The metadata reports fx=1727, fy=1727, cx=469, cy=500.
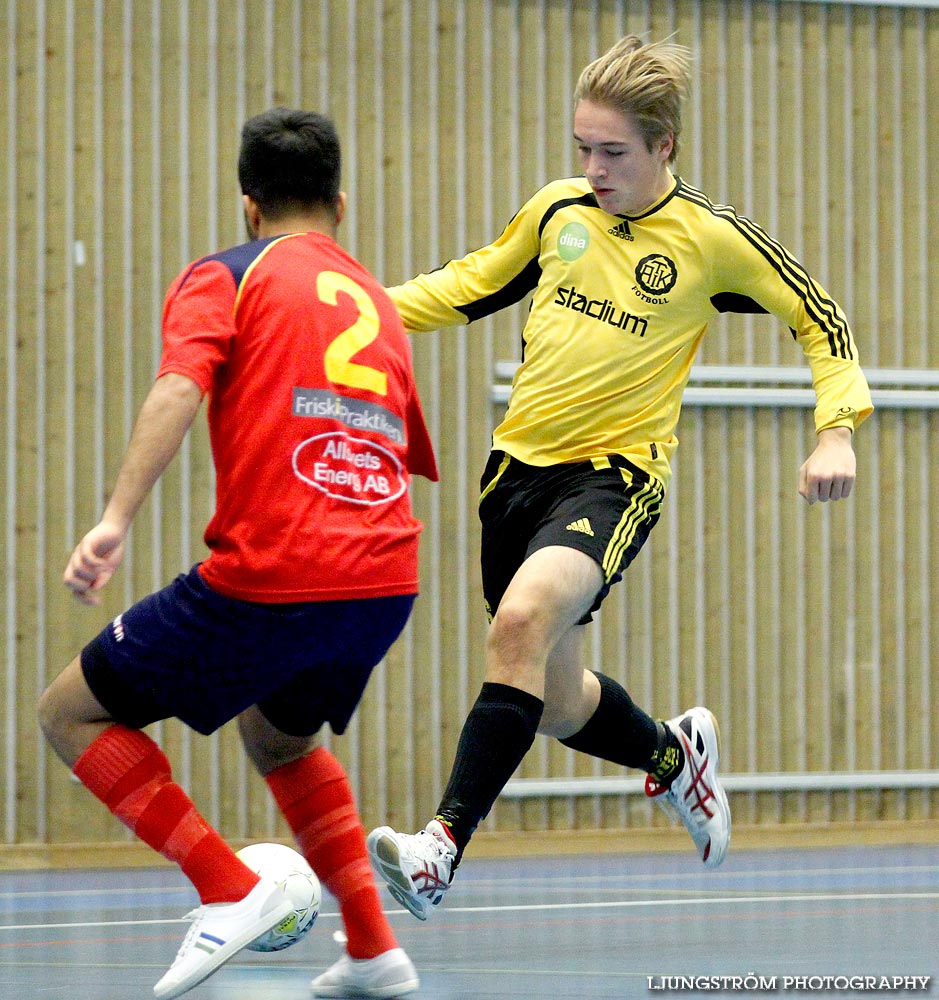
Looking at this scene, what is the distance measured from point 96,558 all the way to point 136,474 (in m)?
0.16

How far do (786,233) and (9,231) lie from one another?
11.1 feet

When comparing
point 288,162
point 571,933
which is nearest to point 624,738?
point 571,933

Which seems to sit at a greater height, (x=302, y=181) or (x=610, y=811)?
(x=302, y=181)

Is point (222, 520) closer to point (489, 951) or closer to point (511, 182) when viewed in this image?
point (489, 951)

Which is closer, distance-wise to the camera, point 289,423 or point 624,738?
point 289,423

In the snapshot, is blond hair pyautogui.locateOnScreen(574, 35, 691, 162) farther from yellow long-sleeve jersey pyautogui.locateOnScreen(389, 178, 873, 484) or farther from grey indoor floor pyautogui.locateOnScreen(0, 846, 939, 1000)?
grey indoor floor pyautogui.locateOnScreen(0, 846, 939, 1000)

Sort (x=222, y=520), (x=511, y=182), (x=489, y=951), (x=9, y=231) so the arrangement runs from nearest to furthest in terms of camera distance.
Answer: (x=222, y=520) → (x=489, y=951) → (x=9, y=231) → (x=511, y=182)

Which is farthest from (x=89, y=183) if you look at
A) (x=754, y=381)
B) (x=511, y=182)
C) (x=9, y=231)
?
(x=754, y=381)

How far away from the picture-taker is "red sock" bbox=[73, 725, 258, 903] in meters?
3.12

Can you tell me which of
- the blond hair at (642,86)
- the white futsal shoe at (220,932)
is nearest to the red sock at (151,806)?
the white futsal shoe at (220,932)

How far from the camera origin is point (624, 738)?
4.34 m

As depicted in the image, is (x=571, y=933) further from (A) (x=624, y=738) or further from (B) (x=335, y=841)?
(B) (x=335, y=841)

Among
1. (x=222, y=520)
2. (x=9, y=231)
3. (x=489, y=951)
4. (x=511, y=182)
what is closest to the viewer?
(x=222, y=520)

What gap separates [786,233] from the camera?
775 cm
